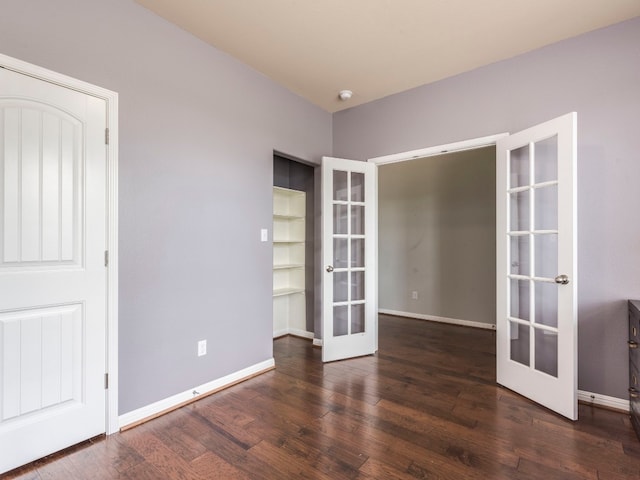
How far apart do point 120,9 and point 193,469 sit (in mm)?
2700

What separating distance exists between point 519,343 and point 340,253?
173cm

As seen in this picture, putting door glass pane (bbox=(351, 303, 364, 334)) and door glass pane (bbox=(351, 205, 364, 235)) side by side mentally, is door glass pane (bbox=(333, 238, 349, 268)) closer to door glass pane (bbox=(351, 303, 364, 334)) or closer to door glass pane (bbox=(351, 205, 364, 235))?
door glass pane (bbox=(351, 205, 364, 235))

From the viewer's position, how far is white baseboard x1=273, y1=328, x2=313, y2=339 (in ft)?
13.4

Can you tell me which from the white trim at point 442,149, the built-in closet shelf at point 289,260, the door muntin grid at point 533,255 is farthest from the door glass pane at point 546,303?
the built-in closet shelf at point 289,260

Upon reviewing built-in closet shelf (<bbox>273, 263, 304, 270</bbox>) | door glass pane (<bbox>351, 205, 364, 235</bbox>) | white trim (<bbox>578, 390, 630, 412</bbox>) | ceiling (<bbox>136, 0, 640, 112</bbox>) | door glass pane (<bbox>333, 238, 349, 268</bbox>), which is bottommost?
white trim (<bbox>578, 390, 630, 412</bbox>)

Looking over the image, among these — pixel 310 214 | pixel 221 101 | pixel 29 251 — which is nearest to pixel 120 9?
pixel 221 101

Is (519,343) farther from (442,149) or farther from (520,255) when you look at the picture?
(442,149)

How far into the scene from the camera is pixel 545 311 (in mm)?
2381

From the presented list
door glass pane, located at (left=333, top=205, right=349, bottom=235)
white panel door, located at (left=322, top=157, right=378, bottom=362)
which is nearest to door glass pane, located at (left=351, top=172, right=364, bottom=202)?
white panel door, located at (left=322, top=157, right=378, bottom=362)

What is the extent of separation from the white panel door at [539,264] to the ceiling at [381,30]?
729 mm

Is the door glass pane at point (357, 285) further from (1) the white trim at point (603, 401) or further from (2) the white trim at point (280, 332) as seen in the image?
(1) the white trim at point (603, 401)

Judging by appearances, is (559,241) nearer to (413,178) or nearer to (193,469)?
(193,469)

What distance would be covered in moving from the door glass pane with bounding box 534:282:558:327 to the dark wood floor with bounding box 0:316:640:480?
62cm

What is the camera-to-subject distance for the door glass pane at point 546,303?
7.62 feet
